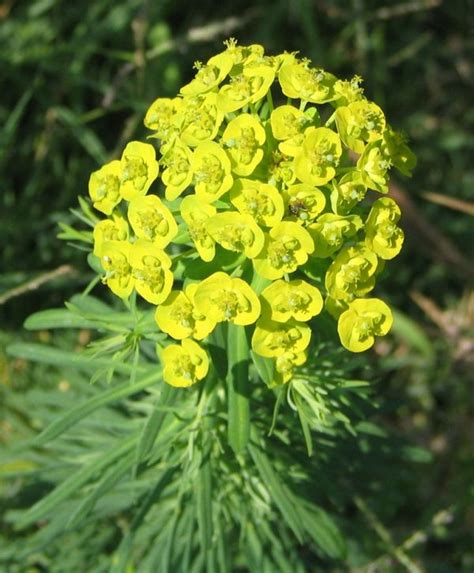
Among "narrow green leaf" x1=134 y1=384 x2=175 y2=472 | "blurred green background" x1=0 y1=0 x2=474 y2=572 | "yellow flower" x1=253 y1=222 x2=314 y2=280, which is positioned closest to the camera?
"yellow flower" x1=253 y1=222 x2=314 y2=280

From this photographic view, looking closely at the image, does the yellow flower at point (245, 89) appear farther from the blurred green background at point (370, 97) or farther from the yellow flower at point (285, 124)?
the blurred green background at point (370, 97)

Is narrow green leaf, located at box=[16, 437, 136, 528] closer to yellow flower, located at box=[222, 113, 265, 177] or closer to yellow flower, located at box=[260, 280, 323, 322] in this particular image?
yellow flower, located at box=[260, 280, 323, 322]

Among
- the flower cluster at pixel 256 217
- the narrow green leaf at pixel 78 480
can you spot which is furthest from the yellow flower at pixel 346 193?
the narrow green leaf at pixel 78 480

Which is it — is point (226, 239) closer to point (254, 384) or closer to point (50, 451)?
point (254, 384)

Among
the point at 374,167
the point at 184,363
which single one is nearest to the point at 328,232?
the point at 374,167

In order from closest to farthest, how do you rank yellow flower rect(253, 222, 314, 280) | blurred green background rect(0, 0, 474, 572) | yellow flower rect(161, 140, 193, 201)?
yellow flower rect(253, 222, 314, 280)
yellow flower rect(161, 140, 193, 201)
blurred green background rect(0, 0, 474, 572)

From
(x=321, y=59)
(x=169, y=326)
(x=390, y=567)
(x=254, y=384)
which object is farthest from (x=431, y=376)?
(x=169, y=326)

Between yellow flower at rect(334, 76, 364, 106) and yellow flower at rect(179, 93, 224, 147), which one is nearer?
yellow flower at rect(179, 93, 224, 147)

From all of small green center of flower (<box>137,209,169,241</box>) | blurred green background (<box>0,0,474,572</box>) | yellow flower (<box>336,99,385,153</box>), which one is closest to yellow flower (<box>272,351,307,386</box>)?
small green center of flower (<box>137,209,169,241</box>)
